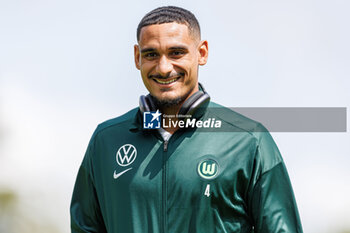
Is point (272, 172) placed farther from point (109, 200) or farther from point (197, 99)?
point (109, 200)

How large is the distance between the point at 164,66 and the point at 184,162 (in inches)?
34.8

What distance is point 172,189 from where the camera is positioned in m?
6.18

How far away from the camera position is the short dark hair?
6.32 meters

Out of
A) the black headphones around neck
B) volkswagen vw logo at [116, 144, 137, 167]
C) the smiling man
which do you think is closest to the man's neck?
the smiling man

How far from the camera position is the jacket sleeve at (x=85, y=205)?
6707mm

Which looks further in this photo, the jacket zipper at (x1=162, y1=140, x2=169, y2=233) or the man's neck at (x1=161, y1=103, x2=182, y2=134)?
the man's neck at (x1=161, y1=103, x2=182, y2=134)

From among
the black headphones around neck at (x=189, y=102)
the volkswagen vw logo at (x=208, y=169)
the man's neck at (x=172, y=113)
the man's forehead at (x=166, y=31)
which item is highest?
the man's forehead at (x=166, y=31)

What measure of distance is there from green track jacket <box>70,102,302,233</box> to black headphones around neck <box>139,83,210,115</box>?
0.17m

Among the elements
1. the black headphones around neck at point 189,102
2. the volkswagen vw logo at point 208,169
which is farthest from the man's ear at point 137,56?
the volkswagen vw logo at point 208,169

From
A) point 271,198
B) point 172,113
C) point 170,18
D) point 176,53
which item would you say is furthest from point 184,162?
point 170,18

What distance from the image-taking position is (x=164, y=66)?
6.20 metres

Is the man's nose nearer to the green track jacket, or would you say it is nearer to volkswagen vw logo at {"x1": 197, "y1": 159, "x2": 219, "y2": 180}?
the green track jacket

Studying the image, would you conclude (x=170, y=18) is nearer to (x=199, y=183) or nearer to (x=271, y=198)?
(x=199, y=183)

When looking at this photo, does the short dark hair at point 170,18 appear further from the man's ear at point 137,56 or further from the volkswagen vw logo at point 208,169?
the volkswagen vw logo at point 208,169
